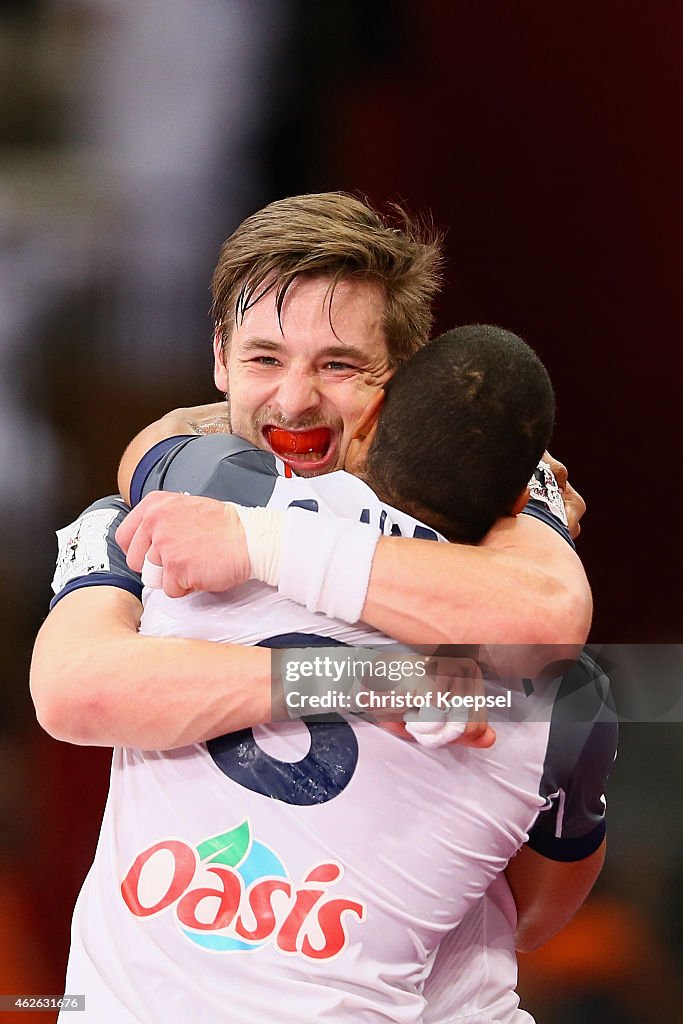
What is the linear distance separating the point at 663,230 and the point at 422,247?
439 mm

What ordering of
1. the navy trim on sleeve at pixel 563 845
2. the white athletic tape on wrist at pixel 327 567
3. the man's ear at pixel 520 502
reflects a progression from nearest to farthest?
the white athletic tape on wrist at pixel 327 567 < the man's ear at pixel 520 502 < the navy trim on sleeve at pixel 563 845

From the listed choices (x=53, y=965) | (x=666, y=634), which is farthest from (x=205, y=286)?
(x=53, y=965)

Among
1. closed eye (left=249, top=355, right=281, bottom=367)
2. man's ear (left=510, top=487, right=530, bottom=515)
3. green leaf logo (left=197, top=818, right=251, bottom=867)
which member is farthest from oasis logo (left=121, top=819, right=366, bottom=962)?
closed eye (left=249, top=355, right=281, bottom=367)

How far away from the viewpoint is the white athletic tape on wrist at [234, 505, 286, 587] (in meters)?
0.84

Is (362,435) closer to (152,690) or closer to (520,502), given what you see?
(520,502)

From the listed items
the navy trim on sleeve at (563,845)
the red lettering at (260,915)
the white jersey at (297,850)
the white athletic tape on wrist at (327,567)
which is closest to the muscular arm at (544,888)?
the navy trim on sleeve at (563,845)

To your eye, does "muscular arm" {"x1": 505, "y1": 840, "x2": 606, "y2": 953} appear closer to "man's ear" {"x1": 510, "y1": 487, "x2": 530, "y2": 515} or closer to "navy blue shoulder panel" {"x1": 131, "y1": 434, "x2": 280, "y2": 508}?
"man's ear" {"x1": 510, "y1": 487, "x2": 530, "y2": 515}

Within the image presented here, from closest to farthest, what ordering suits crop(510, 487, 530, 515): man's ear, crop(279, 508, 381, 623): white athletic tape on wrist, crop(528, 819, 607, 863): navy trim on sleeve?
crop(279, 508, 381, 623): white athletic tape on wrist
crop(510, 487, 530, 515): man's ear
crop(528, 819, 607, 863): navy trim on sleeve

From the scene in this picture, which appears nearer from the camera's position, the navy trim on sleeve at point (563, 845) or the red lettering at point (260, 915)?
the red lettering at point (260, 915)

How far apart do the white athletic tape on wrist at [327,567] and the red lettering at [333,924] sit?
0.23 meters

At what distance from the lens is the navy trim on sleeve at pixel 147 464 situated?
98 centimetres

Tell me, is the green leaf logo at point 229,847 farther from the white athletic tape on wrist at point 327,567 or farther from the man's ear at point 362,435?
the man's ear at point 362,435

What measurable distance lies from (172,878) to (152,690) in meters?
0.18

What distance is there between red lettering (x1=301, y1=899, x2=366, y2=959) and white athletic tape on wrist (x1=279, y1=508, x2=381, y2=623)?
23 centimetres
